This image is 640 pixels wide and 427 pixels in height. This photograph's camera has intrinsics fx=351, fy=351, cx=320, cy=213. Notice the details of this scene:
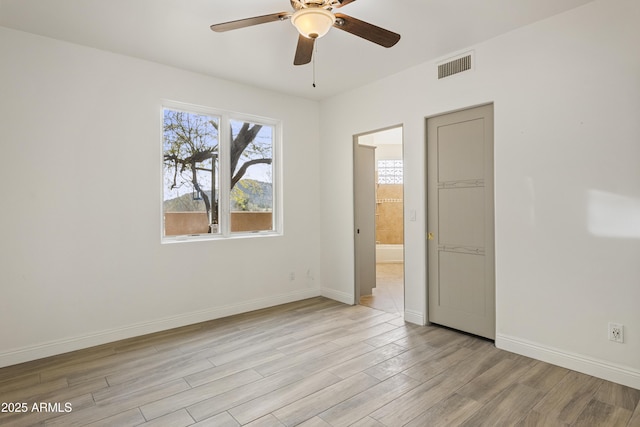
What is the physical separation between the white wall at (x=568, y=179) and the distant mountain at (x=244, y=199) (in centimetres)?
243

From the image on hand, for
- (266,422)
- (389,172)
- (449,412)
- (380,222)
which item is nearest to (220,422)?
(266,422)

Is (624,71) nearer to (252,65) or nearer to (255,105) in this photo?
(252,65)

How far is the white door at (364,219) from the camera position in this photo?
476 cm

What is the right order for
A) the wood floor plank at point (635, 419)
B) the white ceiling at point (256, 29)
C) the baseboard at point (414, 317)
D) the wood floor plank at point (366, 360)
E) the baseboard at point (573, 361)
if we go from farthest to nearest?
the baseboard at point (414, 317) → the wood floor plank at point (366, 360) → the white ceiling at point (256, 29) → the baseboard at point (573, 361) → the wood floor plank at point (635, 419)

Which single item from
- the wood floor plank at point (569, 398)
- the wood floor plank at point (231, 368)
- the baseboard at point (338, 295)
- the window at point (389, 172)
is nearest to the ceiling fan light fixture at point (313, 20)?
the wood floor plank at point (231, 368)

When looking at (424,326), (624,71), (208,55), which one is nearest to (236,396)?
(424,326)

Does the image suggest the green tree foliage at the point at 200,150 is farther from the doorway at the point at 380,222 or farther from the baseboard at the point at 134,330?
the doorway at the point at 380,222

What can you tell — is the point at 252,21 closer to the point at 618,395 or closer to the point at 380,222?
the point at 618,395

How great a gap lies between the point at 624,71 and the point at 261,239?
151 inches

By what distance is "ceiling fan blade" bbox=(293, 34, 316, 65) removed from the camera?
2428 millimetres

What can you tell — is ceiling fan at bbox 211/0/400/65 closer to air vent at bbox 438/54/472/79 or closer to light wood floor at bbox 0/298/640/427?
air vent at bbox 438/54/472/79

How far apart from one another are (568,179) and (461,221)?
1014 mm

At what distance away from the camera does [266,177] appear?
4.76 meters

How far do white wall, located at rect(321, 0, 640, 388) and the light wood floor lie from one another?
34 cm
